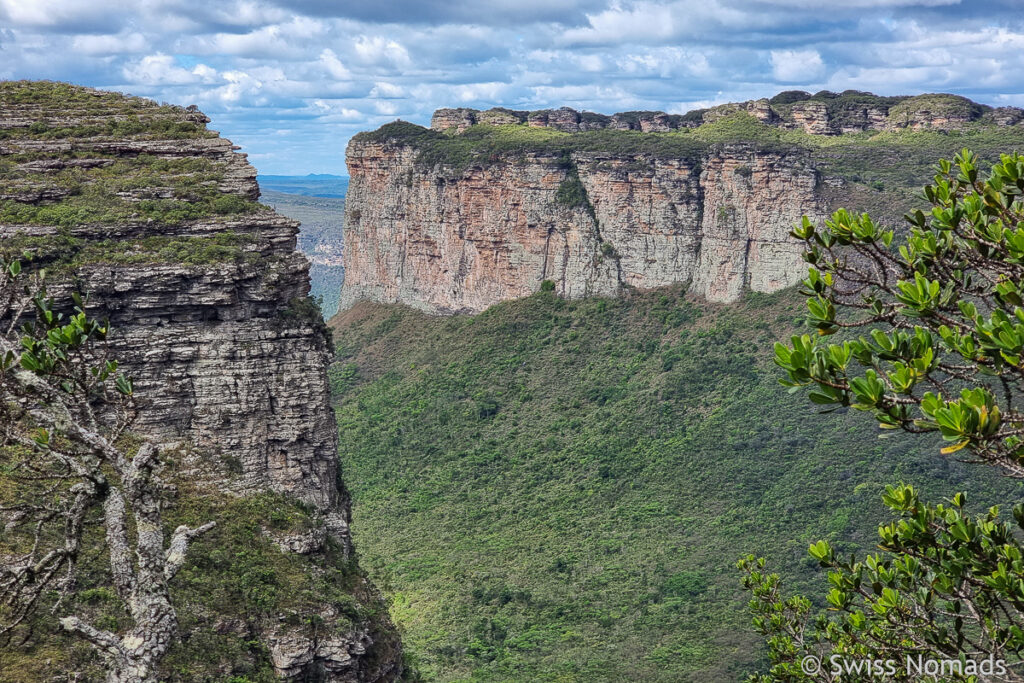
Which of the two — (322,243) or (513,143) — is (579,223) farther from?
(322,243)

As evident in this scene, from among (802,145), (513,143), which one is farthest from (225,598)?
(802,145)

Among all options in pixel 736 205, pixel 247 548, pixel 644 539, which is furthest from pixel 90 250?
pixel 736 205

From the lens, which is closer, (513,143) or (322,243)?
(513,143)

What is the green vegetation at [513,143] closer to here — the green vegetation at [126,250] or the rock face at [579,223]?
the rock face at [579,223]

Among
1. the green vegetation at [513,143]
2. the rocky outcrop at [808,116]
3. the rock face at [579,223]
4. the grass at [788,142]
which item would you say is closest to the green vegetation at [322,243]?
the rocky outcrop at [808,116]

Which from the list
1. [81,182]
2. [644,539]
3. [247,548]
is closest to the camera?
[247,548]

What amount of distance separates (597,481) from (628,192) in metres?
20.0

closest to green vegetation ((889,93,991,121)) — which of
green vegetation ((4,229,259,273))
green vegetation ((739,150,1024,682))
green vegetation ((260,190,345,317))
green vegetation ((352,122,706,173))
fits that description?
green vegetation ((352,122,706,173))

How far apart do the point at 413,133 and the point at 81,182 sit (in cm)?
4804

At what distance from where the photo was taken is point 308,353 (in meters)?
28.4

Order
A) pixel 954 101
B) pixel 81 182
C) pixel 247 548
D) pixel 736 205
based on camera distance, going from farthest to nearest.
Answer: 1. pixel 954 101
2. pixel 736 205
3. pixel 81 182
4. pixel 247 548

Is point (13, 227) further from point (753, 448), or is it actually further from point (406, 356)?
point (406, 356)

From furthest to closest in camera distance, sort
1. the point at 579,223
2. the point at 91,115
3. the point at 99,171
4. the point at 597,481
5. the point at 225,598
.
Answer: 1. the point at 579,223
2. the point at 597,481
3. the point at 91,115
4. the point at 99,171
5. the point at 225,598

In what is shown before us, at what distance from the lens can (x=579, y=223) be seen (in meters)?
65.8
